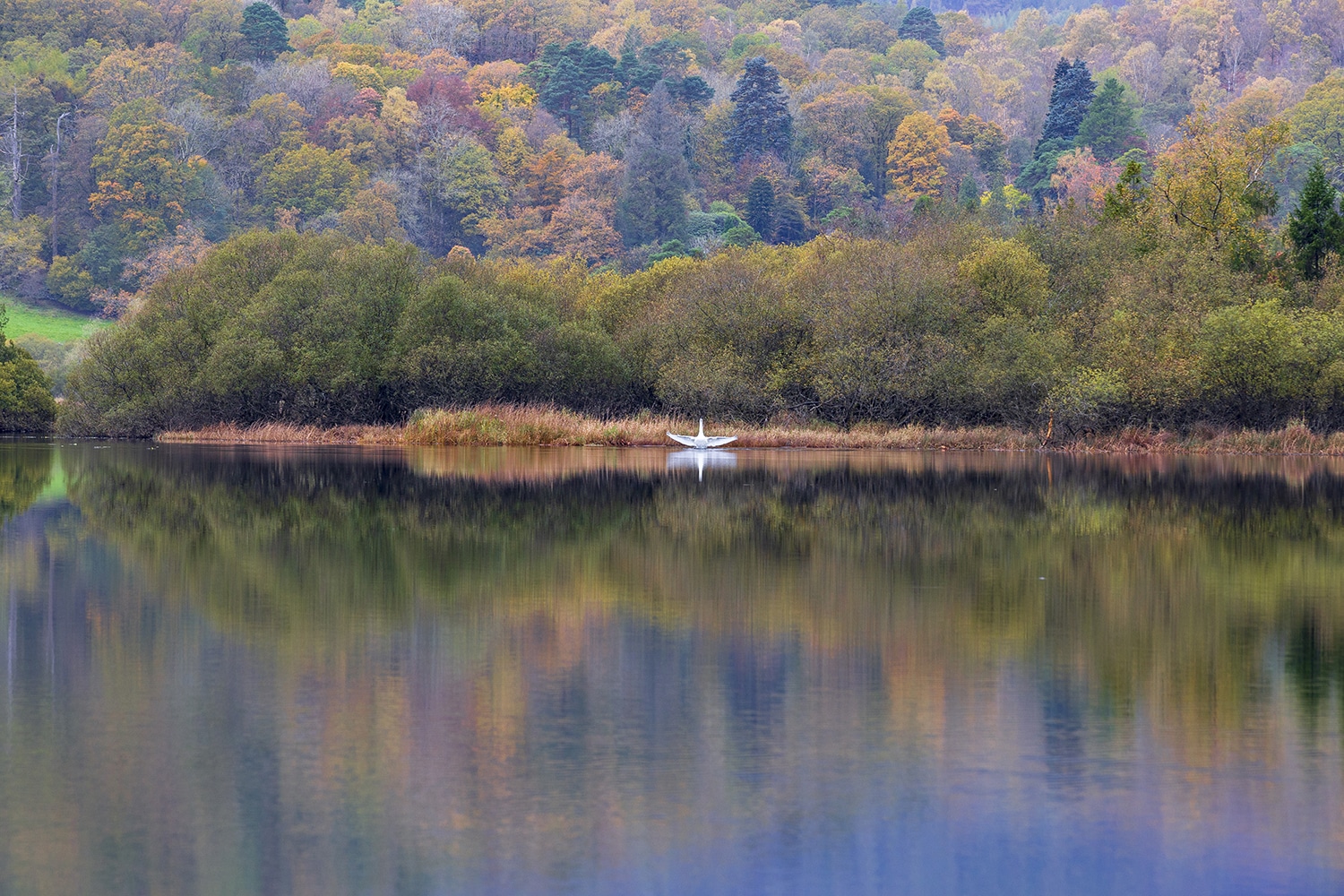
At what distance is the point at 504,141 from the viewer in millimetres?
151750

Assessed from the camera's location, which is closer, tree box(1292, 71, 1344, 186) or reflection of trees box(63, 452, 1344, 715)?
reflection of trees box(63, 452, 1344, 715)

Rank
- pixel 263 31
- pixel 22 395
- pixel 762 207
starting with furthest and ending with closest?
pixel 263 31 → pixel 762 207 → pixel 22 395

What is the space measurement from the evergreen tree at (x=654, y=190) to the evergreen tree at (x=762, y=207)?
21.8 feet

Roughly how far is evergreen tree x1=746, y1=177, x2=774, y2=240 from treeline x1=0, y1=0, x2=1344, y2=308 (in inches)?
8.6

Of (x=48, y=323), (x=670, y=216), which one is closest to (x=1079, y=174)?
(x=670, y=216)

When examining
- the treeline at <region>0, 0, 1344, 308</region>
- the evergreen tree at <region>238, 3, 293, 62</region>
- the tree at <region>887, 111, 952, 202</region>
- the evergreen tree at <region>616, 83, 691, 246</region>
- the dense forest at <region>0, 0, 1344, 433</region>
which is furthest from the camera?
the evergreen tree at <region>238, 3, 293, 62</region>

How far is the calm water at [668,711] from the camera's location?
8.59 meters

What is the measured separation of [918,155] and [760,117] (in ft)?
57.2

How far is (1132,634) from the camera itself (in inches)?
621

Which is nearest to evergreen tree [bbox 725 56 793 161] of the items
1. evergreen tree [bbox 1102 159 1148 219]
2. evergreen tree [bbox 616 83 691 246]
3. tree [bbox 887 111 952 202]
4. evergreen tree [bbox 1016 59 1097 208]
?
evergreen tree [bbox 616 83 691 246]

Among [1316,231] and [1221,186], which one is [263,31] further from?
[1316,231]

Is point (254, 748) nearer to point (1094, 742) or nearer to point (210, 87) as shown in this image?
point (1094, 742)

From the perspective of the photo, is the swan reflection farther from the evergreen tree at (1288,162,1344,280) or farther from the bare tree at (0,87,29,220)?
the bare tree at (0,87,29,220)

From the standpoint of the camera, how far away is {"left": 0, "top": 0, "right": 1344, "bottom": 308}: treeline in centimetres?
13312
